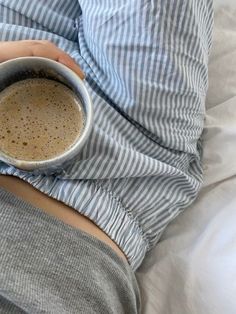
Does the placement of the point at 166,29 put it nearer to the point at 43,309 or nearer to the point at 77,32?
the point at 77,32

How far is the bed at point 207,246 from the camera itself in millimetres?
696

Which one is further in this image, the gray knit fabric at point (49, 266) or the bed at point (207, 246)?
the bed at point (207, 246)

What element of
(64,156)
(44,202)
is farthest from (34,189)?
(64,156)

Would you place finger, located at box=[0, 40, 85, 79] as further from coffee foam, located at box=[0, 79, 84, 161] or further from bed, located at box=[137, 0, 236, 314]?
bed, located at box=[137, 0, 236, 314]

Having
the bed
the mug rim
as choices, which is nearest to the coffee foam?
the mug rim

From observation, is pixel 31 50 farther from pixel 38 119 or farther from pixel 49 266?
pixel 49 266

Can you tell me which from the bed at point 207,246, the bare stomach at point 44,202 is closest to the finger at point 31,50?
the bare stomach at point 44,202

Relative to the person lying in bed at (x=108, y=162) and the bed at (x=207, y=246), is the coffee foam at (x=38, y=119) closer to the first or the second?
the person lying in bed at (x=108, y=162)

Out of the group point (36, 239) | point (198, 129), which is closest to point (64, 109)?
point (36, 239)

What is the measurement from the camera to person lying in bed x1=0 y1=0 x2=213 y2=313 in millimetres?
579

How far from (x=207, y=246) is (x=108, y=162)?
207mm

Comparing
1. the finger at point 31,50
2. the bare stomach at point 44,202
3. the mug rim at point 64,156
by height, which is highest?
the finger at point 31,50

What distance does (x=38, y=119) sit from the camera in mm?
547

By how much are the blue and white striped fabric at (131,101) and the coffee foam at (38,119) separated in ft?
0.26
